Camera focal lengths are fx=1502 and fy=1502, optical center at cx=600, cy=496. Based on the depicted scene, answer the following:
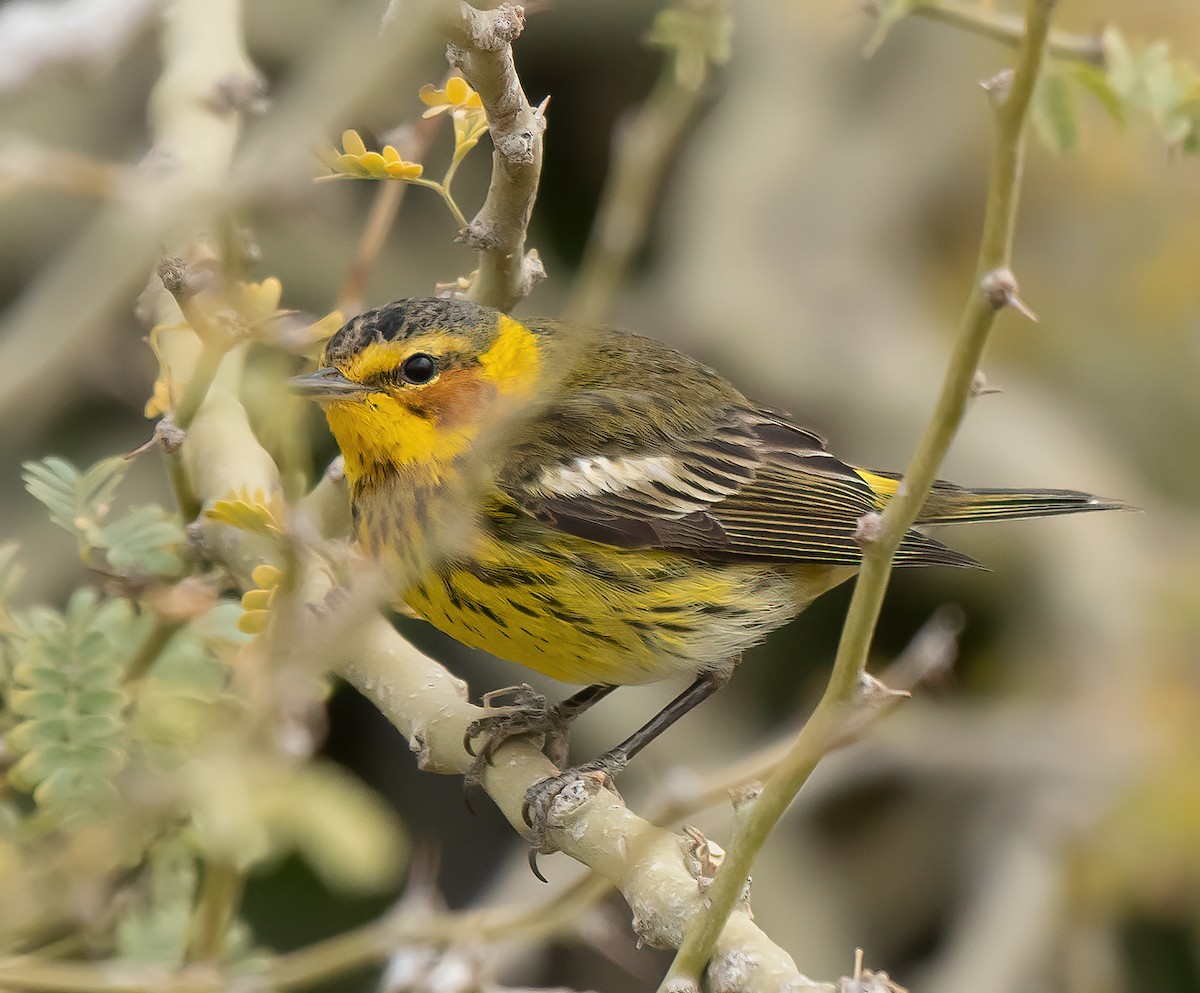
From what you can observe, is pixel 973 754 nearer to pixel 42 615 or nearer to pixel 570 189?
pixel 570 189

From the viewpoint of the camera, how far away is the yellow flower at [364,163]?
221 cm

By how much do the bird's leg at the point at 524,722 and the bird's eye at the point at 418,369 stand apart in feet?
2.21

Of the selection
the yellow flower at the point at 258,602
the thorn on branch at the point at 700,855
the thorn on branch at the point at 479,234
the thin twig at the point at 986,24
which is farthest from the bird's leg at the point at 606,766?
the thin twig at the point at 986,24

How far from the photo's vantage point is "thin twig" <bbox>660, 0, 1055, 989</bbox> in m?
1.41

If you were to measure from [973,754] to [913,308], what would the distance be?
249cm

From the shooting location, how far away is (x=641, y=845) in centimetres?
190

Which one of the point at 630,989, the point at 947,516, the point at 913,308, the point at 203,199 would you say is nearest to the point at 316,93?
the point at 203,199

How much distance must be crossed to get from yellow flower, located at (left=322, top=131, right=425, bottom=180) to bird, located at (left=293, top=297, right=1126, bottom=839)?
619 mm

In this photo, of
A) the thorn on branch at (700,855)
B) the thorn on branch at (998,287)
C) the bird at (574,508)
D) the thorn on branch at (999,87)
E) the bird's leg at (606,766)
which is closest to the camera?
the thorn on branch at (998,287)

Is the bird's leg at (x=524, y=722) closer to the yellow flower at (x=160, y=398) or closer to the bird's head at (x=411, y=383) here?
the bird's head at (x=411, y=383)

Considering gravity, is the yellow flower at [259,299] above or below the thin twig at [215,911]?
above

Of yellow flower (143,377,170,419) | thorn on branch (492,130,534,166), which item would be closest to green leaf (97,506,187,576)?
yellow flower (143,377,170,419)

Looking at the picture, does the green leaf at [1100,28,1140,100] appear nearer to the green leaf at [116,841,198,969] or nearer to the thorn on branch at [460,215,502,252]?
the thorn on branch at [460,215,502,252]

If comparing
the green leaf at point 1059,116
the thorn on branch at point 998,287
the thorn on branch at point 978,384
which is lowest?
the thorn on branch at point 978,384
